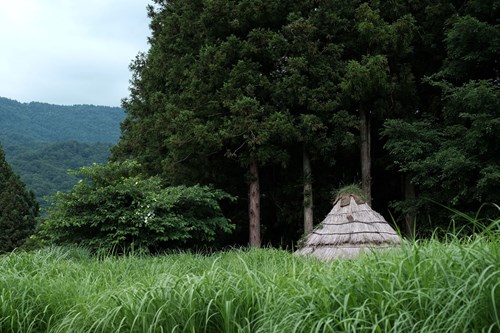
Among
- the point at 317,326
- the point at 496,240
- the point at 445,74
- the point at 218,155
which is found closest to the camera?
the point at 317,326

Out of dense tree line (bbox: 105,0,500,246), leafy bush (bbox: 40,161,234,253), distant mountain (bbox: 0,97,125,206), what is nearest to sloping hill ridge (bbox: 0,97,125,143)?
distant mountain (bbox: 0,97,125,206)

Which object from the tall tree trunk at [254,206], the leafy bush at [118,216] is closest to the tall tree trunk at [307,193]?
the tall tree trunk at [254,206]

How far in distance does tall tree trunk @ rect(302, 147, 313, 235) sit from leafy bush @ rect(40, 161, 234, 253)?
262 cm

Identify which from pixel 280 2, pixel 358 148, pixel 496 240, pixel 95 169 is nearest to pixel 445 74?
pixel 358 148

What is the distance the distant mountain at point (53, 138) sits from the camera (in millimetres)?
29422

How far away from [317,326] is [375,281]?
18.3 inches

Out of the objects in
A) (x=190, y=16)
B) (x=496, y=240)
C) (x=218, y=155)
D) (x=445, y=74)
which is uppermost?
(x=190, y=16)

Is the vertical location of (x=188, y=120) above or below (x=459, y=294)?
above

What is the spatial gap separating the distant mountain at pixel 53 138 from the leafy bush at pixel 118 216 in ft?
58.0

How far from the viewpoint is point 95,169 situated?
35.4 ft

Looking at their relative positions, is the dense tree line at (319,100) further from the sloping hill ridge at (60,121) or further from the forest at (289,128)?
the sloping hill ridge at (60,121)

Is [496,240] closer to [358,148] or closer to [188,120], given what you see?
[188,120]

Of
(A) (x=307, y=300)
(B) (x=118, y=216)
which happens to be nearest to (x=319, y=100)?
(B) (x=118, y=216)

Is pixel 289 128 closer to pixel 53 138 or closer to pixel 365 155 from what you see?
pixel 365 155
